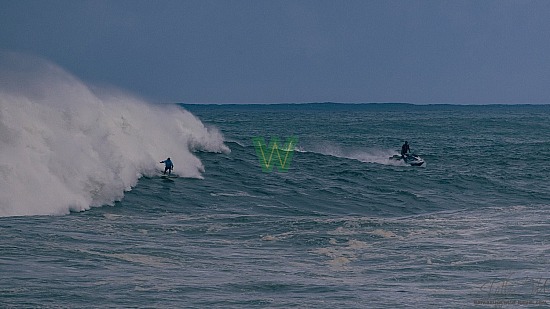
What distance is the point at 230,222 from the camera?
18.7 metres

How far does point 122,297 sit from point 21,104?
59.9 feet

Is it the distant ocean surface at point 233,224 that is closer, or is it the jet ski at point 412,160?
the distant ocean surface at point 233,224

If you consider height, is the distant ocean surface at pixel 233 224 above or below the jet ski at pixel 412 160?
below

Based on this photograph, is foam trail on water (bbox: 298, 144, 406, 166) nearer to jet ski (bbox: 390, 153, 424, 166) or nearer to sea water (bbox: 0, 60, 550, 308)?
jet ski (bbox: 390, 153, 424, 166)

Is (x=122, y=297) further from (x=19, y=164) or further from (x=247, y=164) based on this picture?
(x=247, y=164)

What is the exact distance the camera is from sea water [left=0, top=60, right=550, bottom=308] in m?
11.5

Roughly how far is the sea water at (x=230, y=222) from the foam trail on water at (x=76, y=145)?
7 cm

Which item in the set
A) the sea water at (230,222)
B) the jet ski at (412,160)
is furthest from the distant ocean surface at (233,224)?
the jet ski at (412,160)

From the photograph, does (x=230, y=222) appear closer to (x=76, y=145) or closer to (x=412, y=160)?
(x=76, y=145)

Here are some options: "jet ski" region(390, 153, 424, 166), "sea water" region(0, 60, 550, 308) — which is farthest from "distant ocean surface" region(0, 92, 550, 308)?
"jet ski" region(390, 153, 424, 166)

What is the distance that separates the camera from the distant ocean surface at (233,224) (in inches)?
452

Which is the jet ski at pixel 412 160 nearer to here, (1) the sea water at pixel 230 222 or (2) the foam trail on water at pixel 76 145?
(1) the sea water at pixel 230 222

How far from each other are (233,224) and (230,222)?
34cm

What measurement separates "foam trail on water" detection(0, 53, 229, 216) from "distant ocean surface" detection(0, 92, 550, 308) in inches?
3.1
